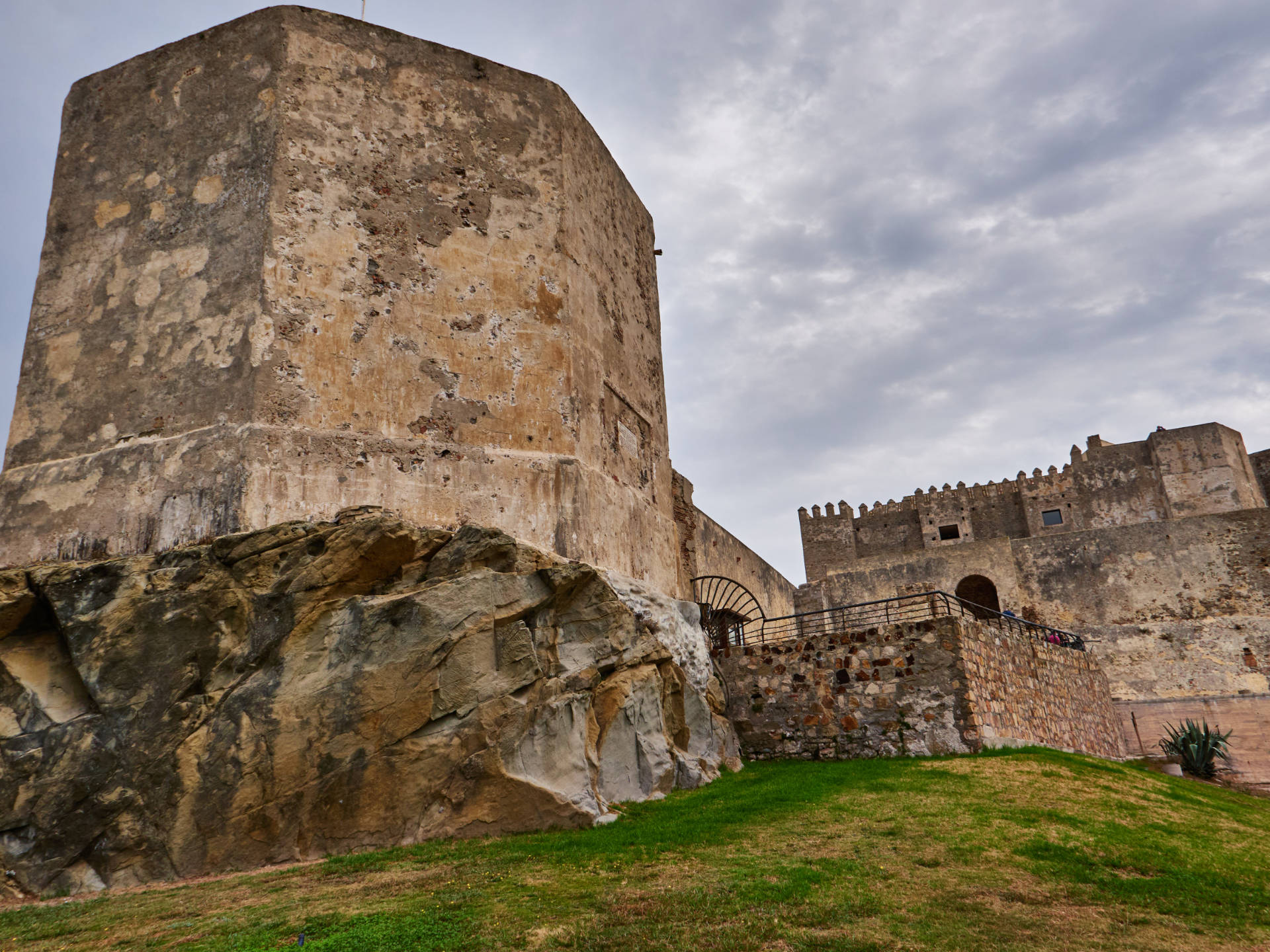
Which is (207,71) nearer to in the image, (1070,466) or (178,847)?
(178,847)

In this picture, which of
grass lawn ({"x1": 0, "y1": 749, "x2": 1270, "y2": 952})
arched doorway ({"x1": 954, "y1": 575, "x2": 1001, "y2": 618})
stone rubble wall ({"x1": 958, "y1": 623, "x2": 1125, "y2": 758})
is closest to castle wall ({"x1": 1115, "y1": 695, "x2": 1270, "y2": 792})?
stone rubble wall ({"x1": 958, "y1": 623, "x2": 1125, "y2": 758})

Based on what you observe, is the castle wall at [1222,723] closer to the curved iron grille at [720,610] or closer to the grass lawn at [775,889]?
the curved iron grille at [720,610]

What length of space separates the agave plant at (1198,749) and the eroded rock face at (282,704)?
1220cm

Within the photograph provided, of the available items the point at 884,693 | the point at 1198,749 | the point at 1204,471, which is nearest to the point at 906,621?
the point at 884,693

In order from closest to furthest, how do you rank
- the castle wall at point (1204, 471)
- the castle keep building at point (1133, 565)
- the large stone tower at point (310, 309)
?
the large stone tower at point (310, 309) < the castle keep building at point (1133, 565) < the castle wall at point (1204, 471)

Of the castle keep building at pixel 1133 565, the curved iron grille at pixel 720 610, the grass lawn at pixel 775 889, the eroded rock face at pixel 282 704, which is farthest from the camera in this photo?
the castle keep building at pixel 1133 565

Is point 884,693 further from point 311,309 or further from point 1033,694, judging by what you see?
point 311,309

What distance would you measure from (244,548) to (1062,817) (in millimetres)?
6889

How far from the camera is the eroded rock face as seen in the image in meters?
6.61

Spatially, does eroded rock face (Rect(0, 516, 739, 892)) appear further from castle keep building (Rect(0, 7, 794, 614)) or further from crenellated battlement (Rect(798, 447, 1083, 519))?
crenellated battlement (Rect(798, 447, 1083, 519))

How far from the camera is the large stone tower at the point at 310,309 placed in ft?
26.6

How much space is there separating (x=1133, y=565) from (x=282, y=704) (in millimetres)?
20233

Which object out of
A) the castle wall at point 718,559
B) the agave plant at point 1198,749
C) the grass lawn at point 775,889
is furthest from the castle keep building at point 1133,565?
the grass lawn at point 775,889

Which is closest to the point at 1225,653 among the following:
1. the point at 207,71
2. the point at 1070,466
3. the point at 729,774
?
the point at 729,774
